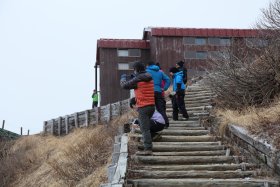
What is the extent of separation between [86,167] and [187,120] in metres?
3.09

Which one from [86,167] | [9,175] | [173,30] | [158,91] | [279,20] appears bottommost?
[9,175]

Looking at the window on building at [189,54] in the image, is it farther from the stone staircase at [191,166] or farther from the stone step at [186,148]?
the stone step at [186,148]

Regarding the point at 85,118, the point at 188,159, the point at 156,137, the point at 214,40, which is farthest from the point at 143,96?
the point at 214,40

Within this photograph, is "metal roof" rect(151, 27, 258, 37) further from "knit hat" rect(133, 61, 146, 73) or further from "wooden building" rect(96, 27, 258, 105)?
"knit hat" rect(133, 61, 146, 73)

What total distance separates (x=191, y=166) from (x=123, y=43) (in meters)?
27.9

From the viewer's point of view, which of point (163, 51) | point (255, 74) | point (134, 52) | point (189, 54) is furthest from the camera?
point (134, 52)

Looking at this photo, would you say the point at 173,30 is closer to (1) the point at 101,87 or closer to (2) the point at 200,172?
(1) the point at 101,87

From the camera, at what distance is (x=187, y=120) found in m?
11.1

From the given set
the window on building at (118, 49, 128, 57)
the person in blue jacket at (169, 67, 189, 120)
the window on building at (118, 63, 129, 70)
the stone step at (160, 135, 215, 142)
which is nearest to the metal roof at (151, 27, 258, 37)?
the window on building at (118, 49, 128, 57)

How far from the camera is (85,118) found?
2372cm

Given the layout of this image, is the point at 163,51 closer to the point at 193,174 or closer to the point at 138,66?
the point at 138,66

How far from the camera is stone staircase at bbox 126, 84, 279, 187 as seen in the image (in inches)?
235

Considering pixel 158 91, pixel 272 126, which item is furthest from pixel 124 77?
pixel 272 126

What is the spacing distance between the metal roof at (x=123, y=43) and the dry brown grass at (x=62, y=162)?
1167 centimetres
